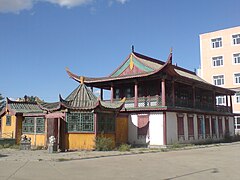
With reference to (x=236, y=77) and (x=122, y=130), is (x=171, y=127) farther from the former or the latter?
(x=236, y=77)

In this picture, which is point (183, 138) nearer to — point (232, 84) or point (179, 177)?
point (179, 177)

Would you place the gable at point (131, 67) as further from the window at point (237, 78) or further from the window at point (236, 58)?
the window at point (236, 58)

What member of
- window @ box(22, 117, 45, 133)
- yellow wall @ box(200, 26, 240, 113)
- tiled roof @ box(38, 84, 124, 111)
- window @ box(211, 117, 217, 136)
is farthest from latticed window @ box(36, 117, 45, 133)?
yellow wall @ box(200, 26, 240, 113)

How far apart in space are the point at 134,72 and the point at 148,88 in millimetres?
1855

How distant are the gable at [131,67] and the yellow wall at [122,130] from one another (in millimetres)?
4340

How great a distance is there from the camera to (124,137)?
901 inches

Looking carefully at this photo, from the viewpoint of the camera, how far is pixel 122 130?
22797 mm

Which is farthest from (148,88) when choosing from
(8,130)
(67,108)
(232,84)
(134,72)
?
(232,84)

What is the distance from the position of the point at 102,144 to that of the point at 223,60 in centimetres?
3058

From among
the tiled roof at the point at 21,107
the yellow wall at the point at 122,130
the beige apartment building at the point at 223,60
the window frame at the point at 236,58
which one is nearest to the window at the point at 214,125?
the yellow wall at the point at 122,130

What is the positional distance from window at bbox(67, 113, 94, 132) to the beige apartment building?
2781cm

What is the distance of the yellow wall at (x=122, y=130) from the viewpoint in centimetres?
2206

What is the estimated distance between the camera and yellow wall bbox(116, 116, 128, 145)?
72.4 feet

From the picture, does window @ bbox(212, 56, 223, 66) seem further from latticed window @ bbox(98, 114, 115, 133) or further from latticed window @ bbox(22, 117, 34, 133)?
latticed window @ bbox(22, 117, 34, 133)
